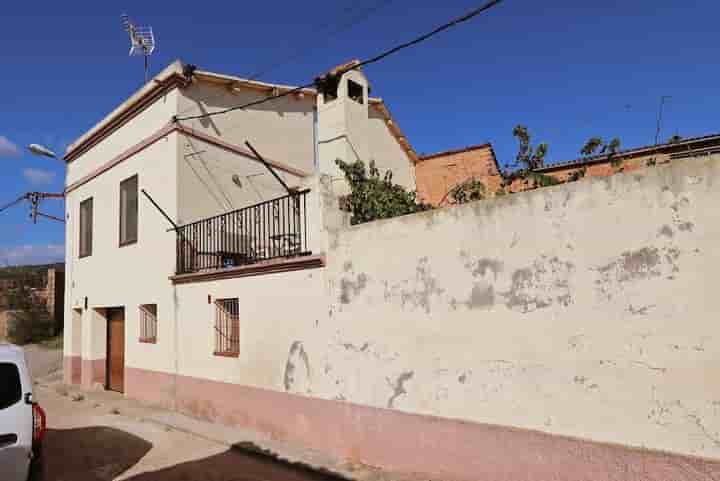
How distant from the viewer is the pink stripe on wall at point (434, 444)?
161 inches

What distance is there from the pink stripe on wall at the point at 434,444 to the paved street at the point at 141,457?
23.8 inches

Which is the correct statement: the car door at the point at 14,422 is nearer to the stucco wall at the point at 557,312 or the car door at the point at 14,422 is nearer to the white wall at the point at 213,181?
the stucco wall at the point at 557,312

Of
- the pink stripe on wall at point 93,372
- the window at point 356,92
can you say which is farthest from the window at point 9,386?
the pink stripe on wall at point 93,372

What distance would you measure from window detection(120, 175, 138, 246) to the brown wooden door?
2.08 metres

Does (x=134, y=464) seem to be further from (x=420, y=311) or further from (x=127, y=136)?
(x=127, y=136)

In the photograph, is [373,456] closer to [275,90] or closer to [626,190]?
[626,190]

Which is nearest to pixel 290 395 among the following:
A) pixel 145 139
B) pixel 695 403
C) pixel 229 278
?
pixel 229 278

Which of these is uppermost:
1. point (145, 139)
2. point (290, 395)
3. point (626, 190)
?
point (145, 139)

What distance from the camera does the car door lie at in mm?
4285

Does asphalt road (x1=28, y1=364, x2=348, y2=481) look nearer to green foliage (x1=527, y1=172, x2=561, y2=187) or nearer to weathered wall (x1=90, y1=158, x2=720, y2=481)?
weathered wall (x1=90, y1=158, x2=720, y2=481)

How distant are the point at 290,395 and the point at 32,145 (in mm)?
11500

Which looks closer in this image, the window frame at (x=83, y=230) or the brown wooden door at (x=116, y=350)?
the brown wooden door at (x=116, y=350)

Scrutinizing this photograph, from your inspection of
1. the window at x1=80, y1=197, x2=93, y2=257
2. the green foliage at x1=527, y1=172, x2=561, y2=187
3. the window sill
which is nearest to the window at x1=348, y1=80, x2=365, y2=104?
the green foliage at x1=527, y1=172, x2=561, y2=187

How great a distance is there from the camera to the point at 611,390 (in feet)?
13.9
